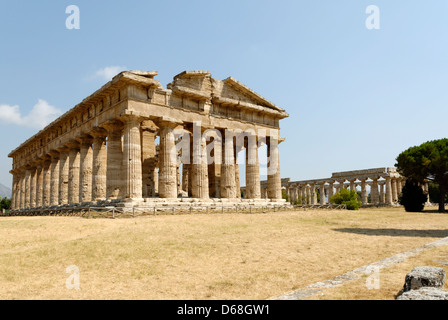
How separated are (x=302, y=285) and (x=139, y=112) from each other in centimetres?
2233

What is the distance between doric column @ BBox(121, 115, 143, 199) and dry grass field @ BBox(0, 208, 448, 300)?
8517mm

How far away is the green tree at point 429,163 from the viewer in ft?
152

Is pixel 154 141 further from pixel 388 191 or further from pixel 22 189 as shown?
pixel 388 191

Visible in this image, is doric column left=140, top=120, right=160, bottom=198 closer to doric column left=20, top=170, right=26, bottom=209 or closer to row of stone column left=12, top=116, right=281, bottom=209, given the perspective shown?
row of stone column left=12, top=116, right=281, bottom=209

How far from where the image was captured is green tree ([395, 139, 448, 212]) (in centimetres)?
4622

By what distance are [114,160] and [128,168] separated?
10.1 ft

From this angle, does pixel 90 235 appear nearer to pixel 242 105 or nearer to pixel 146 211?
pixel 146 211

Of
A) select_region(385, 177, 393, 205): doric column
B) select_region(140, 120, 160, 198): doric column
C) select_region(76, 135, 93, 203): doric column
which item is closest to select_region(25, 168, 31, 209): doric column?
select_region(76, 135, 93, 203): doric column

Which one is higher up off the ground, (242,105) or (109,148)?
(242,105)

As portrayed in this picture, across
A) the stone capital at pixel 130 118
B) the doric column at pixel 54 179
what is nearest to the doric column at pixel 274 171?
the stone capital at pixel 130 118

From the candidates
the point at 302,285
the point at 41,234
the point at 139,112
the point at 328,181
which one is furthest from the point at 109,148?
the point at 328,181

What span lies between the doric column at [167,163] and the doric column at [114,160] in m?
3.60

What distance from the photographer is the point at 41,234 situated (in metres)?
16.2

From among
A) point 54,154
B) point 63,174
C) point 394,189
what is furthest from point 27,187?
point 394,189
